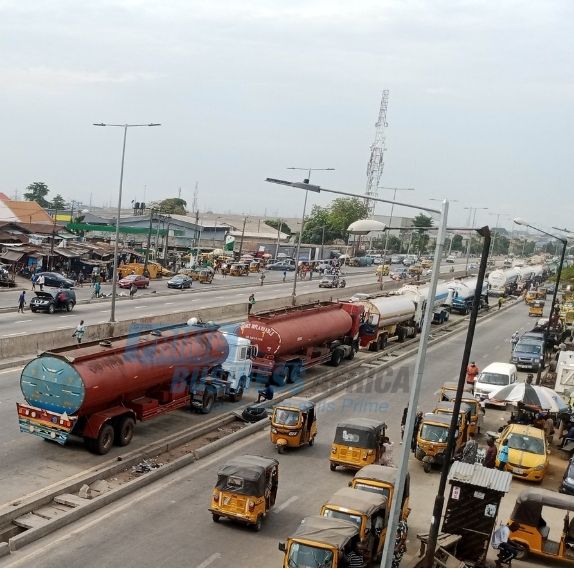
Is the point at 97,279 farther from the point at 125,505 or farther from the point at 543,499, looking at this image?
the point at 543,499

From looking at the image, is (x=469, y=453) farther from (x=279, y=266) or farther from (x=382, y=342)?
(x=279, y=266)

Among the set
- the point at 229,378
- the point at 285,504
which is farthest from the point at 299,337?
the point at 285,504

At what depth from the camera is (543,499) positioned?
17406 millimetres

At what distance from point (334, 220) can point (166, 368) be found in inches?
5677

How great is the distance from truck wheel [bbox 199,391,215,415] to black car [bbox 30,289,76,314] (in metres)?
22.4

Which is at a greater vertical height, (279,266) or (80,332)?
(80,332)

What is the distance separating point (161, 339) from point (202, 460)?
15.1ft

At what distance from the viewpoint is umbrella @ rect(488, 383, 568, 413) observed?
2772cm

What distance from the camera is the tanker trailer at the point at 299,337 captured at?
31.6 meters

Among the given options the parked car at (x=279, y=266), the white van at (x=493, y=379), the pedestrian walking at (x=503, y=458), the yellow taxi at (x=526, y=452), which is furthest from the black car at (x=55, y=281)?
the parked car at (x=279, y=266)

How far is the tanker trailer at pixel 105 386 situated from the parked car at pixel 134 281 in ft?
127

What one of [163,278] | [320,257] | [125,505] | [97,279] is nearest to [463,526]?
[125,505]

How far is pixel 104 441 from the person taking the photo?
21.5m

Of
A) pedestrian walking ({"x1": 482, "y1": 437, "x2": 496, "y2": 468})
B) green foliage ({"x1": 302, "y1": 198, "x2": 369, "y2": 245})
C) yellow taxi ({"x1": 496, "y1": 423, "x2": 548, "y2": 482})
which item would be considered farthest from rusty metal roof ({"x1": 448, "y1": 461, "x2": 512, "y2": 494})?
green foliage ({"x1": 302, "y1": 198, "x2": 369, "y2": 245})
